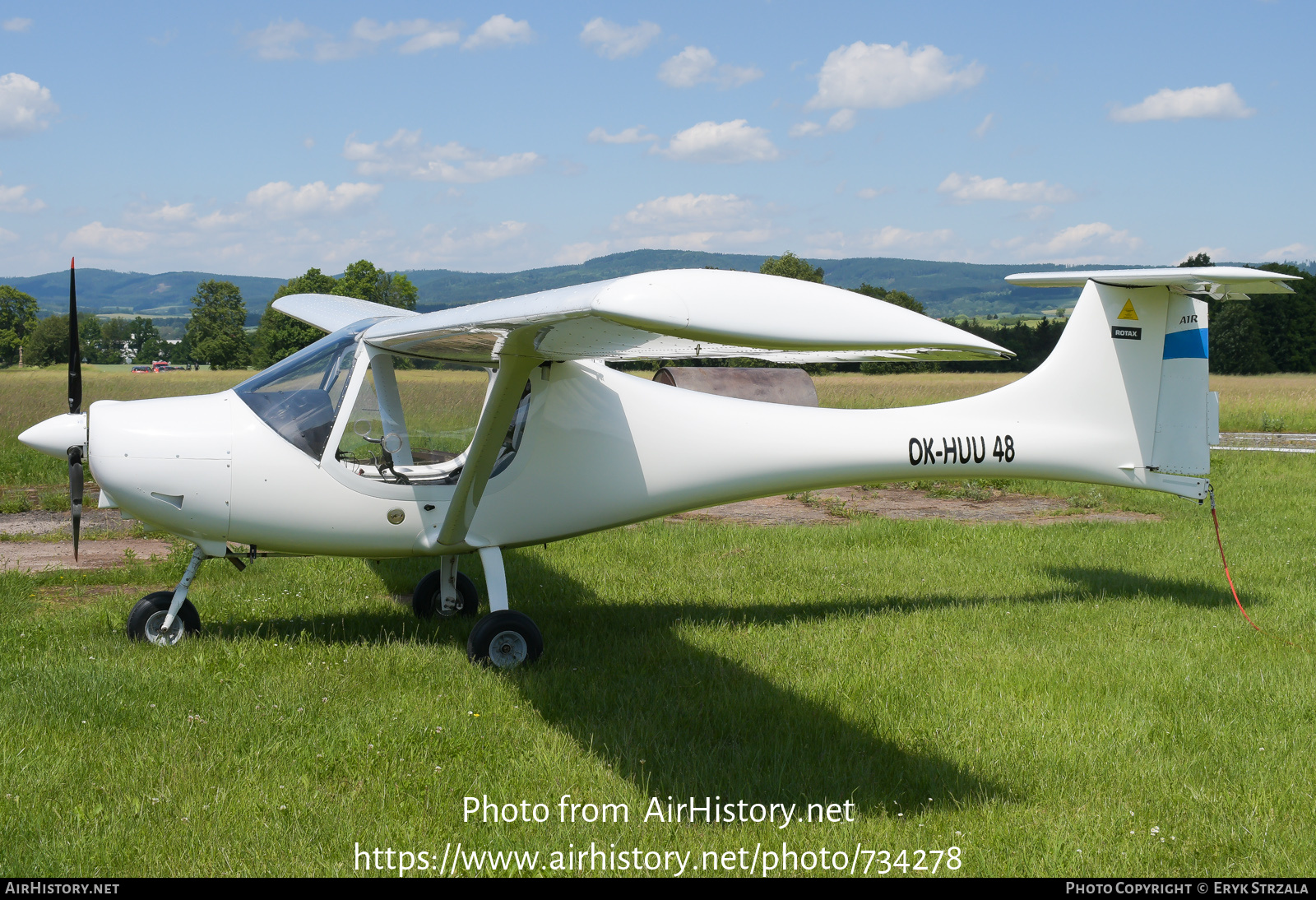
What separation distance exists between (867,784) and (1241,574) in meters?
6.06

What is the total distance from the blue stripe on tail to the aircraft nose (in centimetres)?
808

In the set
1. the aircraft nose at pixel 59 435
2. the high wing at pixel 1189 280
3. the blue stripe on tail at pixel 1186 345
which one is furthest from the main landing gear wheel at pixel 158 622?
the blue stripe on tail at pixel 1186 345

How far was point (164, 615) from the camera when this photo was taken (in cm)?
616

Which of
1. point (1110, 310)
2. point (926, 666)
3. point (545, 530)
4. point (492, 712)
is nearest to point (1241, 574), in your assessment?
point (1110, 310)

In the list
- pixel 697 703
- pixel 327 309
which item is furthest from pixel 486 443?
pixel 327 309

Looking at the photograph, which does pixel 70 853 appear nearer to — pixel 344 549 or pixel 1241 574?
pixel 344 549

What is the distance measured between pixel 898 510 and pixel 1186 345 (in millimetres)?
5863

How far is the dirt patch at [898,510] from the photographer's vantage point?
1202 cm

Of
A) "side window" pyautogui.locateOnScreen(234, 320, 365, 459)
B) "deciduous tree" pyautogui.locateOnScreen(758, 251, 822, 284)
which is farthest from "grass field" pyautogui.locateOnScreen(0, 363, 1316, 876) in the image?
"deciduous tree" pyautogui.locateOnScreen(758, 251, 822, 284)

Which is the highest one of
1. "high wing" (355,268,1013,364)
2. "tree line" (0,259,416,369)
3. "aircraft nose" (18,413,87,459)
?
"tree line" (0,259,416,369)

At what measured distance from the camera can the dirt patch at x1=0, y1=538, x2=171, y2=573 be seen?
865cm

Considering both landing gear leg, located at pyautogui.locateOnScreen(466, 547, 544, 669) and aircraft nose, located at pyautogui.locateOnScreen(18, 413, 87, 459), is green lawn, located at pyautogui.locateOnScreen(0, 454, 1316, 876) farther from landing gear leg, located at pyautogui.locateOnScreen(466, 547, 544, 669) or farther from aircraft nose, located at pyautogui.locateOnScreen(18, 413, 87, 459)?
aircraft nose, located at pyautogui.locateOnScreen(18, 413, 87, 459)

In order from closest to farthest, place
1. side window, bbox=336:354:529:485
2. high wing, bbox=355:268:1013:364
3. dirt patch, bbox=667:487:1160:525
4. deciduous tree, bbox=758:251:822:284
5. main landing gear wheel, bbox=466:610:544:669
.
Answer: high wing, bbox=355:268:1013:364
main landing gear wheel, bbox=466:610:544:669
side window, bbox=336:354:529:485
dirt patch, bbox=667:487:1160:525
deciduous tree, bbox=758:251:822:284

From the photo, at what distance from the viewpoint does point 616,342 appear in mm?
4559
